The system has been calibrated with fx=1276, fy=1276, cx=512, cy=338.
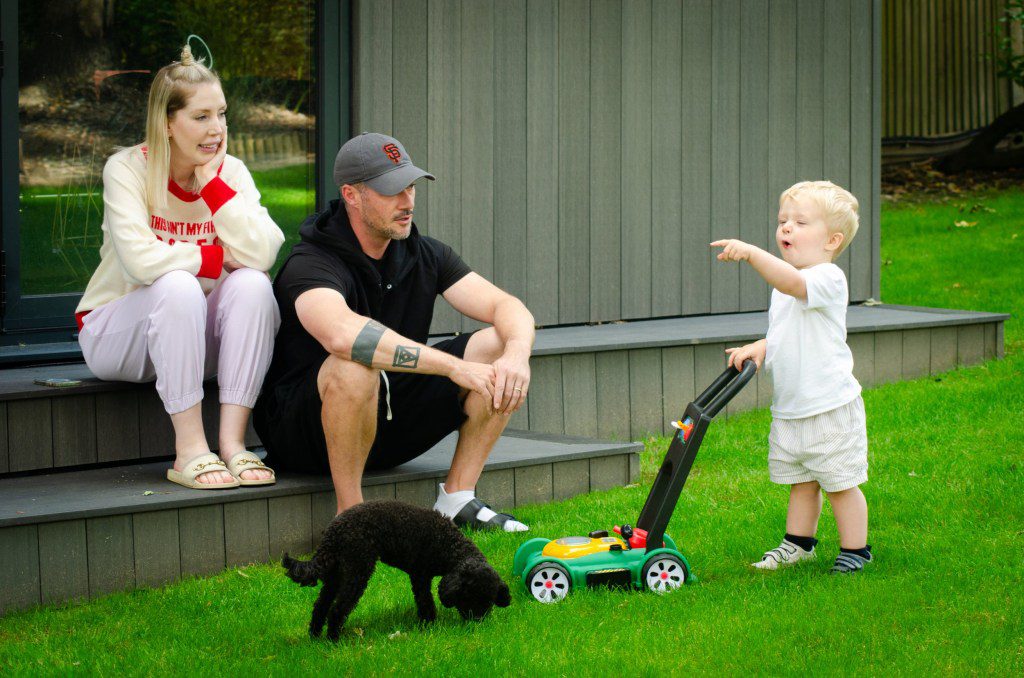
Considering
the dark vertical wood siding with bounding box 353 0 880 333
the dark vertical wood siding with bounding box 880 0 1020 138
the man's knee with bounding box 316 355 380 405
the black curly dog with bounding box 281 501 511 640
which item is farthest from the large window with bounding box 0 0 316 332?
the dark vertical wood siding with bounding box 880 0 1020 138

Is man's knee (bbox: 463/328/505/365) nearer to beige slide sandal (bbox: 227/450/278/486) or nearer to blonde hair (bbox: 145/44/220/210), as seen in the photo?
beige slide sandal (bbox: 227/450/278/486)

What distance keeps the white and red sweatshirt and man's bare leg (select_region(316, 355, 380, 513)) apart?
555mm

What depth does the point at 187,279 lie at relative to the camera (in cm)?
402

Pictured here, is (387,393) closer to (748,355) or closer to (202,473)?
(202,473)

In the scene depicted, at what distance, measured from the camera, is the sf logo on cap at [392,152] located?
4055 millimetres

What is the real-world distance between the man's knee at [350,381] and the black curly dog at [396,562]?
2.03 ft

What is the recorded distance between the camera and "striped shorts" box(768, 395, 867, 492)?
12.2ft

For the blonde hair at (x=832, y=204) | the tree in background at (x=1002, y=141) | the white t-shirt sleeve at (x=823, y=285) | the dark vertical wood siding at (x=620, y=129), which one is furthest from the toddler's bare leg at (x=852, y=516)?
the tree in background at (x=1002, y=141)

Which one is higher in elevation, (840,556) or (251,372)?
(251,372)

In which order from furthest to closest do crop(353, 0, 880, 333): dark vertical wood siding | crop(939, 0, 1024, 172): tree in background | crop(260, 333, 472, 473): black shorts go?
crop(939, 0, 1024, 172): tree in background → crop(353, 0, 880, 333): dark vertical wood siding → crop(260, 333, 472, 473): black shorts

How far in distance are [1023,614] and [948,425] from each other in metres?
2.34

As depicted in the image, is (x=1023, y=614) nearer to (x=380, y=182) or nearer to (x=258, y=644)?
(x=258, y=644)

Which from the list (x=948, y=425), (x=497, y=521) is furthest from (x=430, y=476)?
(x=948, y=425)

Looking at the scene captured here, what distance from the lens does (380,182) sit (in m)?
4.04
